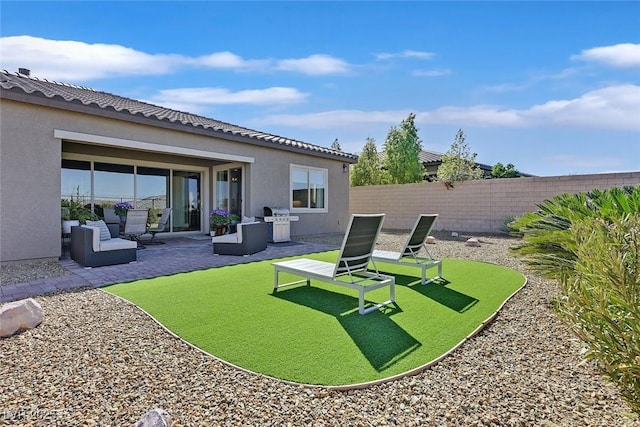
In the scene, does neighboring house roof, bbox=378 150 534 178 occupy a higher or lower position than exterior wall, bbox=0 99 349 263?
higher

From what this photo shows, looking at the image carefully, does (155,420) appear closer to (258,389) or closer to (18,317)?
(258,389)

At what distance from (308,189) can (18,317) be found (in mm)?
11355

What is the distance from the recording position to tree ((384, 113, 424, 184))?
68.9 feet

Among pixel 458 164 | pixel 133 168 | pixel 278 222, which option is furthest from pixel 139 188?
pixel 458 164

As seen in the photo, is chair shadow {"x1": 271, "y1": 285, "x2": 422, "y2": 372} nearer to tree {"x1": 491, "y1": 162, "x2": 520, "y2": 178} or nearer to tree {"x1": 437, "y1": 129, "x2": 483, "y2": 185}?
tree {"x1": 437, "y1": 129, "x2": 483, "y2": 185}

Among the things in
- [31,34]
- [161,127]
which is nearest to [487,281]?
[161,127]

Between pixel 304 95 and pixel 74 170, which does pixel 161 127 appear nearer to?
pixel 74 170

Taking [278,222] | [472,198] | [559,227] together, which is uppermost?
[472,198]

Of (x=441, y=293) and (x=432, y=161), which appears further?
(x=432, y=161)

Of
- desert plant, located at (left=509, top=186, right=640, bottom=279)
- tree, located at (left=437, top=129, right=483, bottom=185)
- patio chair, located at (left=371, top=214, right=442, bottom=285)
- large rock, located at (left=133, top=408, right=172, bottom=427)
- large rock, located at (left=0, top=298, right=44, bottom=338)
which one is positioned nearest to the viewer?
large rock, located at (left=133, top=408, right=172, bottom=427)

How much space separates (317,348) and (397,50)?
406 inches

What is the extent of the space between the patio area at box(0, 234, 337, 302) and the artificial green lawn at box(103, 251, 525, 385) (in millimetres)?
735

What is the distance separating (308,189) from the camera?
14.8 metres

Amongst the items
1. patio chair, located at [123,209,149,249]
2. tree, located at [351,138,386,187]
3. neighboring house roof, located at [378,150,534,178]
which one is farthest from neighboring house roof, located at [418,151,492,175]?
patio chair, located at [123,209,149,249]
